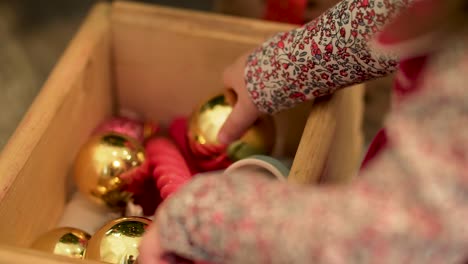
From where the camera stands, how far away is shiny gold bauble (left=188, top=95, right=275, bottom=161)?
677mm

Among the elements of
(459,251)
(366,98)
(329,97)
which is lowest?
(459,251)

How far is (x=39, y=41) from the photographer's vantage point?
104 cm

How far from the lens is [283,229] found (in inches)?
14.8

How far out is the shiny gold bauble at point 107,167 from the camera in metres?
0.66

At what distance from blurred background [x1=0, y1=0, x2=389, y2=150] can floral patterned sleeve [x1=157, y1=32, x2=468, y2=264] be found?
1.55 ft

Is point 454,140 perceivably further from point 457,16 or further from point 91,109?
point 91,109

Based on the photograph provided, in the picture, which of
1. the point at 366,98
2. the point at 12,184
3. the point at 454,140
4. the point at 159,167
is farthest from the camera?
the point at 366,98

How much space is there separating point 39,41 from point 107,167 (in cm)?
46

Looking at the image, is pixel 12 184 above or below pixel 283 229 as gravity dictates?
above

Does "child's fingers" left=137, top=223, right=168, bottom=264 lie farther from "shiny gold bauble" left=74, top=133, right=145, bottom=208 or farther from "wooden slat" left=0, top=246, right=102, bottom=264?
"shiny gold bauble" left=74, top=133, right=145, bottom=208

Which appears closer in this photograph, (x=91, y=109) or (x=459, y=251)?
(x=459, y=251)

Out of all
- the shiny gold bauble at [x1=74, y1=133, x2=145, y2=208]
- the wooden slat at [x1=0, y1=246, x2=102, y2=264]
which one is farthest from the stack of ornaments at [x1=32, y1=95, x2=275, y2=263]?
the wooden slat at [x1=0, y1=246, x2=102, y2=264]

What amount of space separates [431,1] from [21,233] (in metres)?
0.43

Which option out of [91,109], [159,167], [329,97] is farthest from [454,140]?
[91,109]
